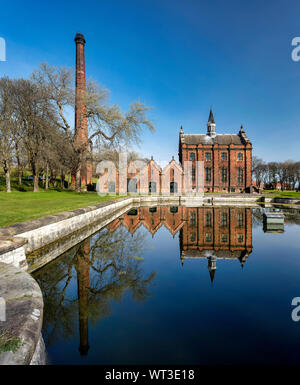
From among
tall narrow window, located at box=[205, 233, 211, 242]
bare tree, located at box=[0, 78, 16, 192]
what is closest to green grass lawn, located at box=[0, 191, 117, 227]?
tall narrow window, located at box=[205, 233, 211, 242]

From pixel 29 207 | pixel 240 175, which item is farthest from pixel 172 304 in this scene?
pixel 240 175

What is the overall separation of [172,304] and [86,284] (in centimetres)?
213

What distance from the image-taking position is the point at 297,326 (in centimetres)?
335

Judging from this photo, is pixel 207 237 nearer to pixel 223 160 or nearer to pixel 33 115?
pixel 33 115

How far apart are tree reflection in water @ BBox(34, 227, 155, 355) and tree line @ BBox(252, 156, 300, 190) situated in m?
67.9

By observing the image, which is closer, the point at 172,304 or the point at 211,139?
the point at 172,304

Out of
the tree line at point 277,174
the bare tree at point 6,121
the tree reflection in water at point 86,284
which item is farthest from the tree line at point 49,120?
the tree line at point 277,174

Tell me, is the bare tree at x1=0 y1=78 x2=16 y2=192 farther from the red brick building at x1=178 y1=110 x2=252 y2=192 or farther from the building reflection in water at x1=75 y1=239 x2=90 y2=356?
the red brick building at x1=178 y1=110 x2=252 y2=192

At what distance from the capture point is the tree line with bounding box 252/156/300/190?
6166cm

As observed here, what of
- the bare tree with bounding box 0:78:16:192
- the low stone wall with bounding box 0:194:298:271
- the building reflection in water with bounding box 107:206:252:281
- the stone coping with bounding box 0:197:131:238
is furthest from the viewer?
the bare tree with bounding box 0:78:16:192

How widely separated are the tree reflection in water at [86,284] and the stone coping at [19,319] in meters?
0.73

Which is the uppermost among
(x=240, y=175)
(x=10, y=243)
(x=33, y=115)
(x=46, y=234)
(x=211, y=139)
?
(x=211, y=139)

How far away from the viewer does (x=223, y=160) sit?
43531mm
